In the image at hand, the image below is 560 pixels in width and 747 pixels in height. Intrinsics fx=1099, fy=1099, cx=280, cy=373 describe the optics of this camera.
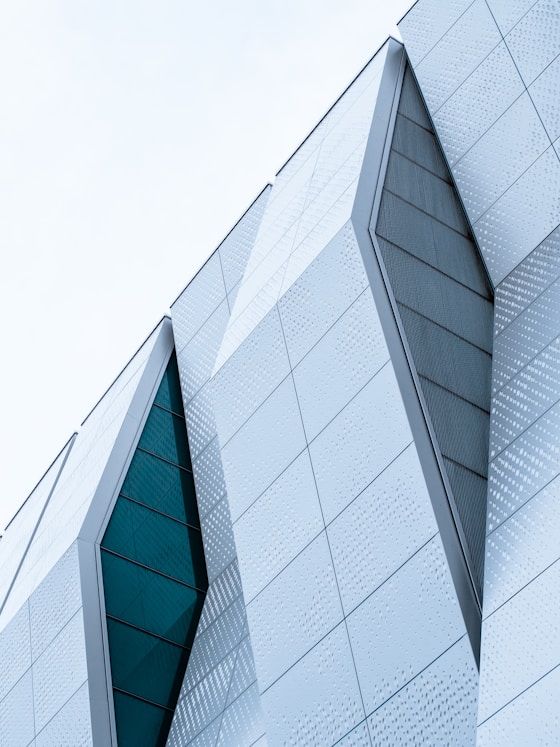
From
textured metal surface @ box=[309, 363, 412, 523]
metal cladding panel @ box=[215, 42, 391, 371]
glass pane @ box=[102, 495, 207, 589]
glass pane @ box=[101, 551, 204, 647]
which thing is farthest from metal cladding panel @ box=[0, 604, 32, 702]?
textured metal surface @ box=[309, 363, 412, 523]

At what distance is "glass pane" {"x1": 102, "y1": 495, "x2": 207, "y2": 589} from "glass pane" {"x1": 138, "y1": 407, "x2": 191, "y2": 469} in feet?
3.72

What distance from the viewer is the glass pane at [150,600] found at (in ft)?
47.5

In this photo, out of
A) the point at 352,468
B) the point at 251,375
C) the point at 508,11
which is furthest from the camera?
the point at 508,11

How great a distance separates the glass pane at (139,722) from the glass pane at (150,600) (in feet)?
3.31

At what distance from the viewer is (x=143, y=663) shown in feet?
46.5

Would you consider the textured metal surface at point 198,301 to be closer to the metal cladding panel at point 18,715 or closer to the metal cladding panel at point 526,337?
the metal cladding panel at point 18,715

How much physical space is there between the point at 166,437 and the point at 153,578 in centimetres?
256

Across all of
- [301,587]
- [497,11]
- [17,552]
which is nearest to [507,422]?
[301,587]

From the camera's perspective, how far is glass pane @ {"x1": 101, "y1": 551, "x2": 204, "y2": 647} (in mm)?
14492

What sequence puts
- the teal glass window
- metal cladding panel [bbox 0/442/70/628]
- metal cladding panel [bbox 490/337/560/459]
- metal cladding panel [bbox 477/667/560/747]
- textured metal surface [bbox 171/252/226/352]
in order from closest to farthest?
metal cladding panel [bbox 477/667/560/747] → metal cladding panel [bbox 490/337/560/459] → the teal glass window → metal cladding panel [bbox 0/442/70/628] → textured metal surface [bbox 171/252/226/352]

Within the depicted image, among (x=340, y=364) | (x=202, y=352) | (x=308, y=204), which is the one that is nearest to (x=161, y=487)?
(x=202, y=352)

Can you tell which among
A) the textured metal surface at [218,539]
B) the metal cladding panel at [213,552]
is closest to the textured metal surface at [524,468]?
the metal cladding panel at [213,552]

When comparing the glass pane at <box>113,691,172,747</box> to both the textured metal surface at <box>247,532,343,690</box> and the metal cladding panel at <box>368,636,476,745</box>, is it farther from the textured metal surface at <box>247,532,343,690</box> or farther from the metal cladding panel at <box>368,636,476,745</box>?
the metal cladding panel at <box>368,636,476,745</box>

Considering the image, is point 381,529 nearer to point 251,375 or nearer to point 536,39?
point 251,375
